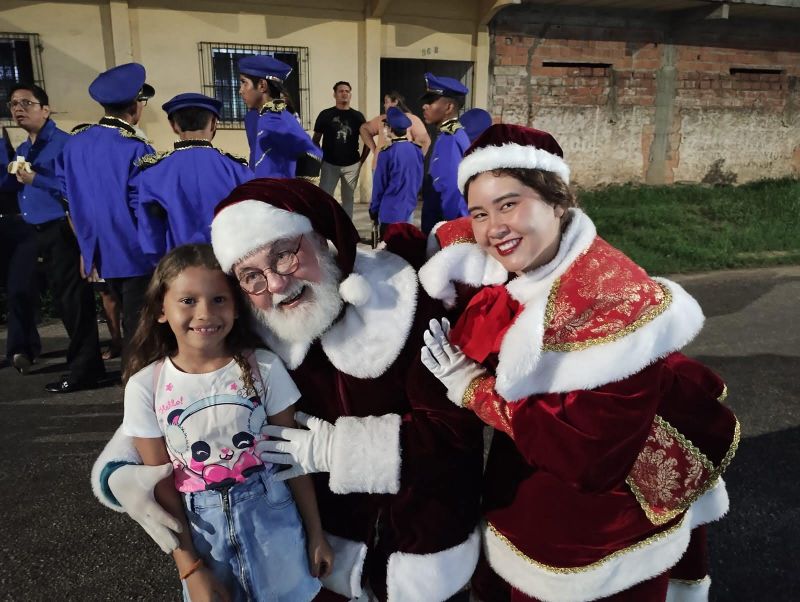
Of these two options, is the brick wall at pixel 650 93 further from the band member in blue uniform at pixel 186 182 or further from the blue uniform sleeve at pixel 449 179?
the band member in blue uniform at pixel 186 182

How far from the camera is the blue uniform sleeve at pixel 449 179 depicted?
18.0ft

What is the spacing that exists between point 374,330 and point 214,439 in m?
0.48

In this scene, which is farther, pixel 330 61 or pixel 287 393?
pixel 330 61

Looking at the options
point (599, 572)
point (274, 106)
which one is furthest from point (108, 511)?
point (274, 106)

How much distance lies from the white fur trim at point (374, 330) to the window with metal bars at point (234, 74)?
825cm

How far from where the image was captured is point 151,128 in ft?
29.8

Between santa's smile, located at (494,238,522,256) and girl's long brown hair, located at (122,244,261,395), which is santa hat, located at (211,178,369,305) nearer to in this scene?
girl's long brown hair, located at (122,244,261,395)

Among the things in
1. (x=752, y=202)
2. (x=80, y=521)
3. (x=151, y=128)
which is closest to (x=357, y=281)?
(x=80, y=521)

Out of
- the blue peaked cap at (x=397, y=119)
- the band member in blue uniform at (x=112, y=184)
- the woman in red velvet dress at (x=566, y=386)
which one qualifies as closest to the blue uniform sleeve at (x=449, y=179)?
the blue peaked cap at (x=397, y=119)

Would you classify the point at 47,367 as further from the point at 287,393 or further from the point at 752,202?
the point at 752,202

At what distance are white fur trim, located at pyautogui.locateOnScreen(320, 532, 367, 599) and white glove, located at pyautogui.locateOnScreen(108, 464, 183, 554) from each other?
44cm

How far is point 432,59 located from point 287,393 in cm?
972

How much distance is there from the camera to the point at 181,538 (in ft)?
5.12

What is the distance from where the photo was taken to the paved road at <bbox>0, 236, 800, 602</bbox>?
8.21 feet
